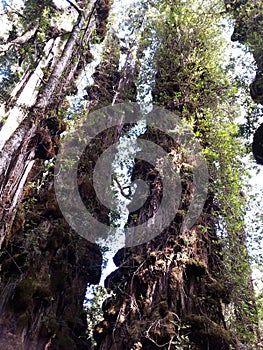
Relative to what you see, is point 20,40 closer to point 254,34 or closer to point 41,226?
point 41,226

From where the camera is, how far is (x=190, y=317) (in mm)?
5883

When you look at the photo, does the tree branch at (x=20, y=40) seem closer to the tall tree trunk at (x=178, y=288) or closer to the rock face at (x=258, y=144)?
the tall tree trunk at (x=178, y=288)

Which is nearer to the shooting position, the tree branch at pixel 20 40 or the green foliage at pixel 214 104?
the green foliage at pixel 214 104

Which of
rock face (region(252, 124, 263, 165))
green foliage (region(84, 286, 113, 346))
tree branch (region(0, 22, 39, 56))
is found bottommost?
green foliage (region(84, 286, 113, 346))

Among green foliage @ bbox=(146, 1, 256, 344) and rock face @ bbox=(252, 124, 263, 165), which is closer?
rock face @ bbox=(252, 124, 263, 165)

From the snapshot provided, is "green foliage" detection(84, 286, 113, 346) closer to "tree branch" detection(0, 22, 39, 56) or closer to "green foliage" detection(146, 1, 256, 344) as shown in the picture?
"green foliage" detection(146, 1, 256, 344)

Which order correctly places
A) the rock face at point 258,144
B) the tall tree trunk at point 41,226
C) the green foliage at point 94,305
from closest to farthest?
the tall tree trunk at point 41,226
the rock face at point 258,144
the green foliage at point 94,305

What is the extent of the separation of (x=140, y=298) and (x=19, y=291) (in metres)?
2.31

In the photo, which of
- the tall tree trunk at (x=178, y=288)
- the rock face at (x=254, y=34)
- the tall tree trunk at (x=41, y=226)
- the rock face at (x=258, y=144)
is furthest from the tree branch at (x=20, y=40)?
the rock face at (x=258, y=144)

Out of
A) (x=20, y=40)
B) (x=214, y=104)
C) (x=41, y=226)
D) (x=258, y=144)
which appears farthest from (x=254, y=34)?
(x=41, y=226)

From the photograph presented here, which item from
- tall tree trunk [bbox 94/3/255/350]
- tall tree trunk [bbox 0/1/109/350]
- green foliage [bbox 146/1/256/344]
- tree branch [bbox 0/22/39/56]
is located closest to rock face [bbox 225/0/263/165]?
green foliage [bbox 146/1/256/344]

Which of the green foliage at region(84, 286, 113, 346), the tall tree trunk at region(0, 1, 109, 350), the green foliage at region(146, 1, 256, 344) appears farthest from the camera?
the green foliage at region(84, 286, 113, 346)

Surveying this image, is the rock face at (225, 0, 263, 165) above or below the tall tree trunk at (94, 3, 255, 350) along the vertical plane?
above

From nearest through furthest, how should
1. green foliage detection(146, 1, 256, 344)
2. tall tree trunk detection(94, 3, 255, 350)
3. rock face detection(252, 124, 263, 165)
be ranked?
1. tall tree trunk detection(94, 3, 255, 350)
2. rock face detection(252, 124, 263, 165)
3. green foliage detection(146, 1, 256, 344)
